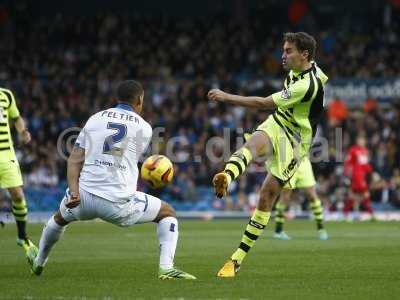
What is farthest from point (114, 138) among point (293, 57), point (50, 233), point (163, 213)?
point (293, 57)

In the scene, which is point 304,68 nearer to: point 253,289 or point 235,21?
point 253,289

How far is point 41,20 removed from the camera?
37.8m

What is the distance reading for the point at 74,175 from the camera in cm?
977

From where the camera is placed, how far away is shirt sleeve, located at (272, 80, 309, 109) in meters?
11.0

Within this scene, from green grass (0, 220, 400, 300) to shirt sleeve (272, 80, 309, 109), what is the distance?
1.95 metres

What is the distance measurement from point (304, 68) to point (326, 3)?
28.1 m

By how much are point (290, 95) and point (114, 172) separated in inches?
91.5

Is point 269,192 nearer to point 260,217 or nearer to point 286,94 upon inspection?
point 260,217

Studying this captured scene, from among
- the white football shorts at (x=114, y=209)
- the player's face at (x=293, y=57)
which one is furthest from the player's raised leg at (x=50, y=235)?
the player's face at (x=293, y=57)

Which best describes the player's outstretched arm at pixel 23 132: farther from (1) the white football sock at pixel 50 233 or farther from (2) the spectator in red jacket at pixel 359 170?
(2) the spectator in red jacket at pixel 359 170

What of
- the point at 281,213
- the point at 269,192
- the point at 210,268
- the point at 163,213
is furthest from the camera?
the point at 281,213

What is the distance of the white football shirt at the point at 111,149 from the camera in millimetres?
9922

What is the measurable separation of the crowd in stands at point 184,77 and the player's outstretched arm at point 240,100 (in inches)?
703

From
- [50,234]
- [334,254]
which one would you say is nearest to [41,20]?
[334,254]
